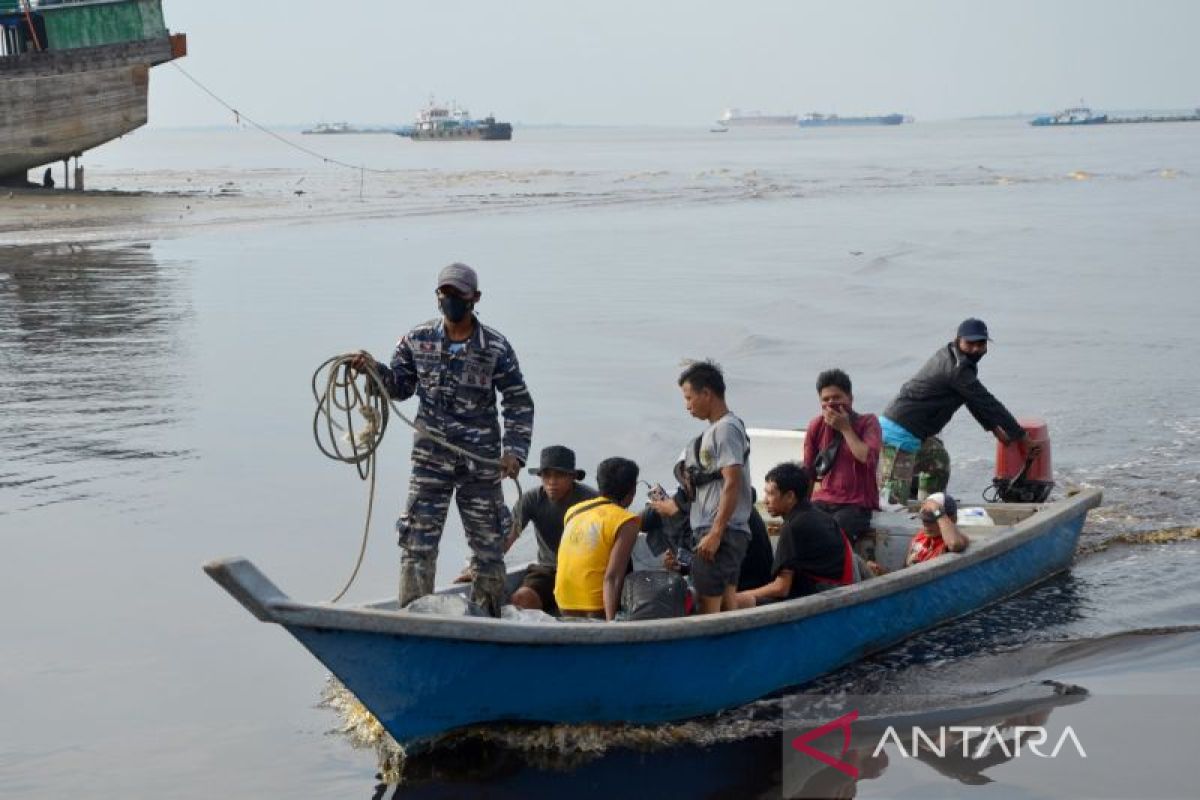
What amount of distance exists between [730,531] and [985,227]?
33193mm

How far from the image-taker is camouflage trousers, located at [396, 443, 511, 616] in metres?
7.73

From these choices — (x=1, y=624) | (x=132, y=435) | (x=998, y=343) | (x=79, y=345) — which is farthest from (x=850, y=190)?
(x=1, y=624)

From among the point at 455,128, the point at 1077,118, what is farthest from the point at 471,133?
the point at 1077,118

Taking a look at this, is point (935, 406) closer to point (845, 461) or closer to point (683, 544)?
point (845, 461)

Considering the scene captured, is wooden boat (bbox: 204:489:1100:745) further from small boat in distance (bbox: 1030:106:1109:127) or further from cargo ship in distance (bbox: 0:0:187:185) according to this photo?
small boat in distance (bbox: 1030:106:1109:127)

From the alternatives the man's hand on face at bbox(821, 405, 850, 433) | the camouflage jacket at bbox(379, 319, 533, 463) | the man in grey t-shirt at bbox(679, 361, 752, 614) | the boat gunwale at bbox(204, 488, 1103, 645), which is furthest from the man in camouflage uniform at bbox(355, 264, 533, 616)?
the man's hand on face at bbox(821, 405, 850, 433)

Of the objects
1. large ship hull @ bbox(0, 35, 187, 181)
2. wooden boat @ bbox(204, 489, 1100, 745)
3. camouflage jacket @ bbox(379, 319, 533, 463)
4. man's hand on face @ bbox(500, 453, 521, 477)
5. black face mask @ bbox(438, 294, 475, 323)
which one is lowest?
wooden boat @ bbox(204, 489, 1100, 745)

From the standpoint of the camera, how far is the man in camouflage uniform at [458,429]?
25.1ft

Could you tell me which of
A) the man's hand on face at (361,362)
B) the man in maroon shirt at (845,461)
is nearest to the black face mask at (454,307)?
the man's hand on face at (361,362)

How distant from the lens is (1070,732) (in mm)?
7895

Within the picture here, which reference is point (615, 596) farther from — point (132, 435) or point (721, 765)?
point (132, 435)

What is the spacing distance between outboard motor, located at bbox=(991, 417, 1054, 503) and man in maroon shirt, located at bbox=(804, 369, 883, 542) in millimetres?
1860

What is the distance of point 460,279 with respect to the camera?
741 centimetres

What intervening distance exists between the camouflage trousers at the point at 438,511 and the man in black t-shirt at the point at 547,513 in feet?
0.98
